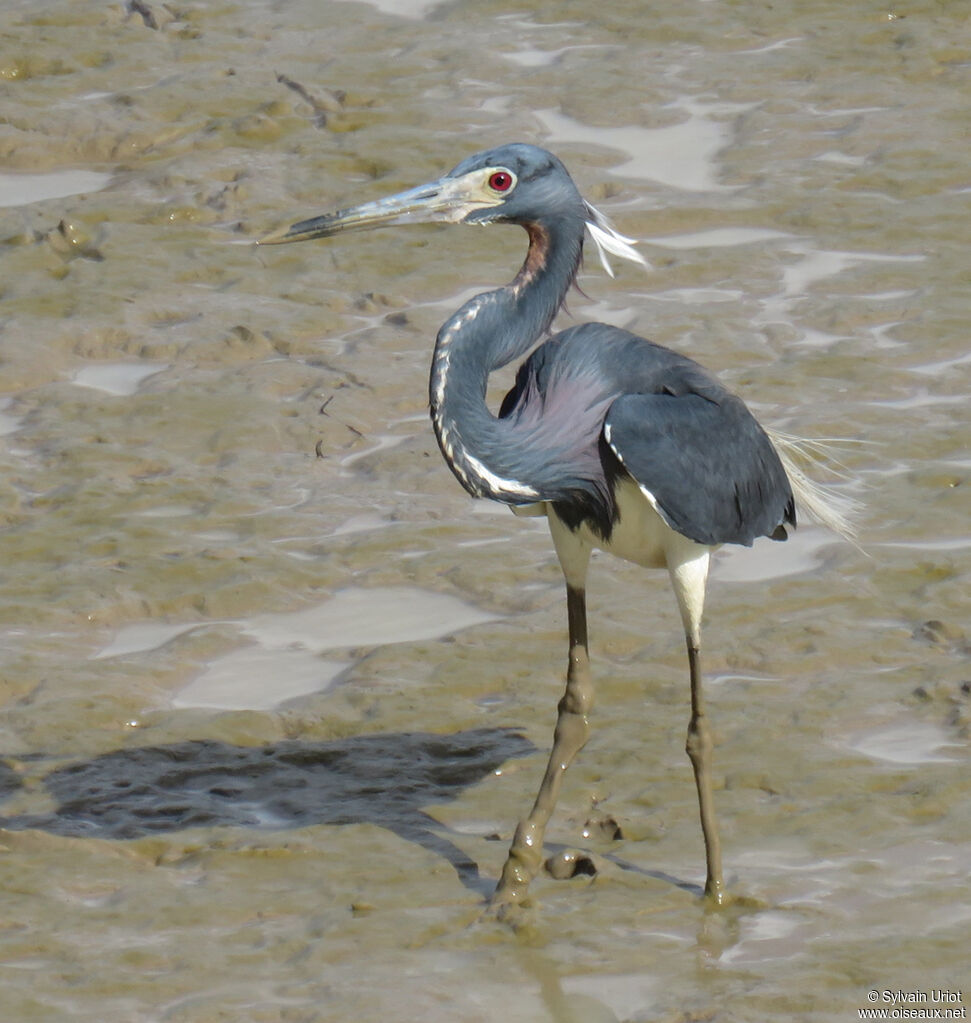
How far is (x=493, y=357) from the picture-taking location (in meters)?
4.87

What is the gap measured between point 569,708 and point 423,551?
1796 millimetres

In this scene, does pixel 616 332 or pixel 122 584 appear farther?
pixel 122 584

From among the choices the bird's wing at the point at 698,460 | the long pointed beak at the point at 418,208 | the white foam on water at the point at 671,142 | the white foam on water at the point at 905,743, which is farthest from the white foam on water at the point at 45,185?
the white foam on water at the point at 905,743

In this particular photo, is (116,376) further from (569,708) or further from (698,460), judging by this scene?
(698,460)

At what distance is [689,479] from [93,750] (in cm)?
203

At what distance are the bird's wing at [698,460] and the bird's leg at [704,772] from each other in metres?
0.35

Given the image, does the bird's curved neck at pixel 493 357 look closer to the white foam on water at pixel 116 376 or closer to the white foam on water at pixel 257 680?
the white foam on water at pixel 257 680

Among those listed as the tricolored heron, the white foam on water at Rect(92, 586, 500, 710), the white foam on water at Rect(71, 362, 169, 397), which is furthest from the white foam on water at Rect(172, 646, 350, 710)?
the white foam on water at Rect(71, 362, 169, 397)

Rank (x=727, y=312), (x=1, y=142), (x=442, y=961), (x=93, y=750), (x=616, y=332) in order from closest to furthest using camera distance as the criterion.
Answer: (x=442, y=961) < (x=616, y=332) < (x=93, y=750) < (x=727, y=312) < (x=1, y=142)

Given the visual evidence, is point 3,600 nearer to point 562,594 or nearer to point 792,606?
point 562,594

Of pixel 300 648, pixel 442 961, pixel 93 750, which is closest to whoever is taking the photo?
pixel 442 961

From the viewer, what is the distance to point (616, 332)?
5.21m

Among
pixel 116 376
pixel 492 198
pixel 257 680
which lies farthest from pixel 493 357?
pixel 116 376

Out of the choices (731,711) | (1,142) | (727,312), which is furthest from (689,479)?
(1,142)
